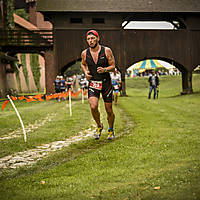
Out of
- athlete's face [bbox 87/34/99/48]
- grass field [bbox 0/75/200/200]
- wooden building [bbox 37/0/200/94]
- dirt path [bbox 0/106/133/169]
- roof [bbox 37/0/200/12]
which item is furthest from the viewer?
wooden building [bbox 37/0/200/94]

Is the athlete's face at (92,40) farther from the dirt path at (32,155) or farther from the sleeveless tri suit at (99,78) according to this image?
the dirt path at (32,155)

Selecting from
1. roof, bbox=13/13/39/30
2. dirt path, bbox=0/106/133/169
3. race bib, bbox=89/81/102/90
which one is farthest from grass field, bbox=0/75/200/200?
roof, bbox=13/13/39/30

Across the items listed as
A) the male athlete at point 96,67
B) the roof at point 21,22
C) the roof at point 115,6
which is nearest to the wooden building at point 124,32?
the roof at point 115,6

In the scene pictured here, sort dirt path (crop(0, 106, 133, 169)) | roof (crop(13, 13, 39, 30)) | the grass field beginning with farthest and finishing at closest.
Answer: roof (crop(13, 13, 39, 30)) < dirt path (crop(0, 106, 133, 169)) < the grass field

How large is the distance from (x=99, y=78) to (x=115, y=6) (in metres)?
22.8

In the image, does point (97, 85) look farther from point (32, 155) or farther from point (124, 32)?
point (124, 32)

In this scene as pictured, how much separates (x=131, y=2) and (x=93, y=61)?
2358 cm

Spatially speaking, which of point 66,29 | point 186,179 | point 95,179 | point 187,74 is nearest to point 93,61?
point 95,179

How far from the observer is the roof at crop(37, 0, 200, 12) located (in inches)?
1091

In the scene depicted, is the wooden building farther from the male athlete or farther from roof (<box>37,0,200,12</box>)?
the male athlete

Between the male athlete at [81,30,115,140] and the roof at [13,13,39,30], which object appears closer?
the male athlete at [81,30,115,140]

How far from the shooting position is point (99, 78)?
6.99m

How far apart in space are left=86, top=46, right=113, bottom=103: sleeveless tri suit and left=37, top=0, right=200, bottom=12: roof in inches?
853

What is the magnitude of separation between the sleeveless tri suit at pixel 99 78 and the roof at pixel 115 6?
2167cm
